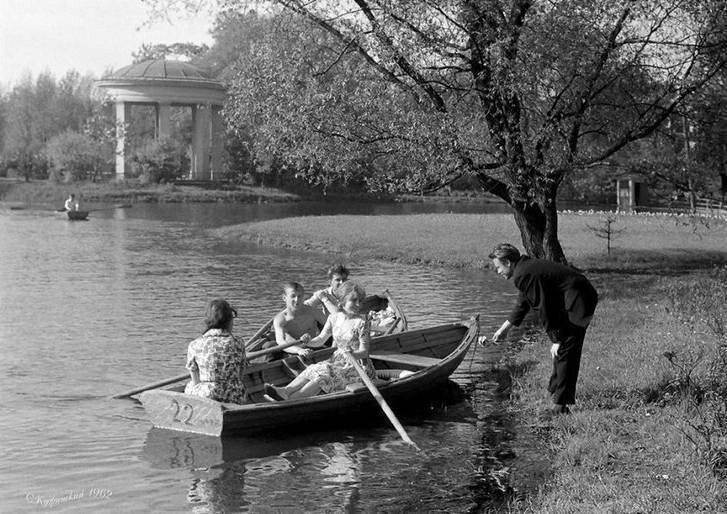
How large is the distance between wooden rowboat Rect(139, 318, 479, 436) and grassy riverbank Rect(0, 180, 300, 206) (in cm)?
6001

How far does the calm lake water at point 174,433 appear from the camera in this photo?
9.56 metres

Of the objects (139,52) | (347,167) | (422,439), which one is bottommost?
(422,439)

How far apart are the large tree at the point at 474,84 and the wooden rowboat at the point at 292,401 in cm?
724

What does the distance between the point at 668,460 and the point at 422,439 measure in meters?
3.17

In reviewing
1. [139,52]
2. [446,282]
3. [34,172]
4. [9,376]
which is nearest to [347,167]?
[446,282]

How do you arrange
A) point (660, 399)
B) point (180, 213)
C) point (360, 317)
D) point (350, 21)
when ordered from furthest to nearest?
point (180, 213) < point (350, 21) < point (360, 317) < point (660, 399)

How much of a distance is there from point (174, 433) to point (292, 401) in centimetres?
146

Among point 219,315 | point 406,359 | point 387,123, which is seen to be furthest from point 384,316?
point 219,315

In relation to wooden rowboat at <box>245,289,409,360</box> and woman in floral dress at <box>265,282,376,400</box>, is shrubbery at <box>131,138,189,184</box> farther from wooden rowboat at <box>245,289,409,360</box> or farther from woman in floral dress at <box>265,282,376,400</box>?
woman in floral dress at <box>265,282,376,400</box>

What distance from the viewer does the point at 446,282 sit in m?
25.8

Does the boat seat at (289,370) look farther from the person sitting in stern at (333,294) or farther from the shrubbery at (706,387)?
the shrubbery at (706,387)

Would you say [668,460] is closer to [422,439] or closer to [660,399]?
[660,399]

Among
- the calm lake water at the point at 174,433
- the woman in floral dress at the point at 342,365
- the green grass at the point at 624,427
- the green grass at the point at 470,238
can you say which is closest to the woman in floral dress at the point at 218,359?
the calm lake water at the point at 174,433
